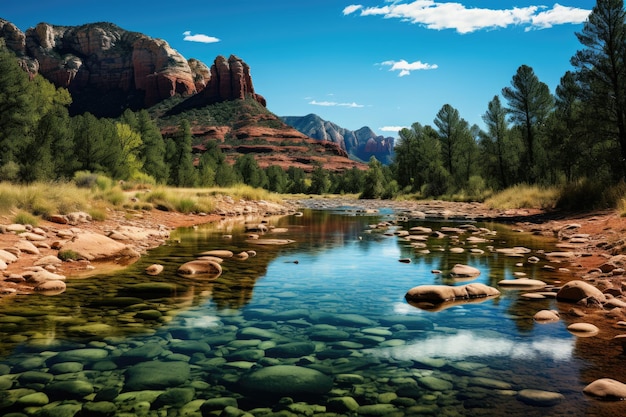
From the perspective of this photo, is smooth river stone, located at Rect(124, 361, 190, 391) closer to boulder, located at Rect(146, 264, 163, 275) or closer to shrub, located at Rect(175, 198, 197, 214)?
boulder, located at Rect(146, 264, 163, 275)

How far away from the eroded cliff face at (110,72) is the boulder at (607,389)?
6709 inches

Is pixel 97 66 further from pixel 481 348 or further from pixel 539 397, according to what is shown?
pixel 539 397

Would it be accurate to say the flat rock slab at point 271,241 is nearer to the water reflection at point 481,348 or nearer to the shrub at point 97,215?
the shrub at point 97,215

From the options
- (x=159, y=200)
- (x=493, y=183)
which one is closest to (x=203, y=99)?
(x=493, y=183)

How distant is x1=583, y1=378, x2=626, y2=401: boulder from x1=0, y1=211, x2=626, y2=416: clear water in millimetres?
98

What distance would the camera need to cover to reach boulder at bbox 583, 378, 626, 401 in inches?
139

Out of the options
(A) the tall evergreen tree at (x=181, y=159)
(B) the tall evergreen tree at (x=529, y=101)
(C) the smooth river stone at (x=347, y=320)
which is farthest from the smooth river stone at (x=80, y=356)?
(A) the tall evergreen tree at (x=181, y=159)

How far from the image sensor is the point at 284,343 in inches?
194

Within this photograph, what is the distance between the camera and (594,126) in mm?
22266

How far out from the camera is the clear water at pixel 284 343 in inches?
138

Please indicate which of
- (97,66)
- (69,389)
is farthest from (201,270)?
(97,66)

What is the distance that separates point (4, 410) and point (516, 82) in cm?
4186

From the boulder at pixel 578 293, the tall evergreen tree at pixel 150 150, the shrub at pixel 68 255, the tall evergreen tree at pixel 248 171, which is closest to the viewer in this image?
the boulder at pixel 578 293

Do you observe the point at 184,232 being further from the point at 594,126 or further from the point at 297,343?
the point at 594,126
